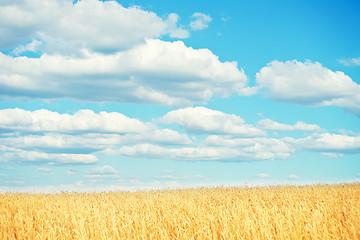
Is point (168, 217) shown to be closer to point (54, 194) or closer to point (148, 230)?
point (148, 230)

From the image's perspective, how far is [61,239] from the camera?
11.2 m

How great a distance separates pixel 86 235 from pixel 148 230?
2.09 metres

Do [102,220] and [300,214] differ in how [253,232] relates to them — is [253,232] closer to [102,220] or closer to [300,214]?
[300,214]

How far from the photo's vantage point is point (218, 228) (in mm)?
10859

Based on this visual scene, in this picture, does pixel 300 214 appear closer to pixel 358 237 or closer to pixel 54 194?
pixel 358 237

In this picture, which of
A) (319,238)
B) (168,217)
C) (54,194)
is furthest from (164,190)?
(319,238)

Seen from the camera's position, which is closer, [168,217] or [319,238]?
[319,238]

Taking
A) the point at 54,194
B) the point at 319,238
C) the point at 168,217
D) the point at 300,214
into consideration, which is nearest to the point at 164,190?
the point at 54,194

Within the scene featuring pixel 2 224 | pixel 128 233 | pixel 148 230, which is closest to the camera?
pixel 128 233

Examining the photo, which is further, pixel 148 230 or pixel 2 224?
pixel 2 224

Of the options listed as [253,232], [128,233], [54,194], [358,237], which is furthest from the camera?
[54,194]

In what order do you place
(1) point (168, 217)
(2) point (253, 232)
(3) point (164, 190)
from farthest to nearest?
(3) point (164, 190) → (1) point (168, 217) → (2) point (253, 232)

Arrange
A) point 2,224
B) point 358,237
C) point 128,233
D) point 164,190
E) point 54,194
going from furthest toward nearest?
point 164,190
point 54,194
point 2,224
point 128,233
point 358,237

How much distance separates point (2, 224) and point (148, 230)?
6029 millimetres
